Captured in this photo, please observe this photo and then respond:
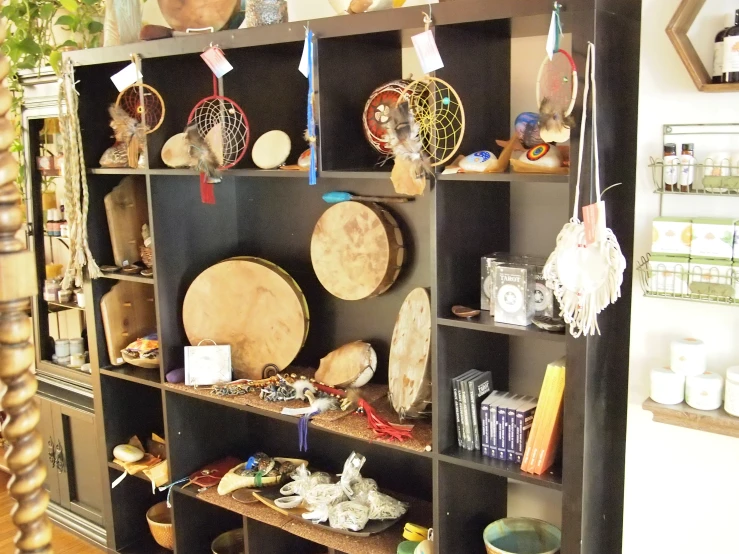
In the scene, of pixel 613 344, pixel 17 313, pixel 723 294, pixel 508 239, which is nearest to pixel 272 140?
pixel 508 239

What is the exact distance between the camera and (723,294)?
1.71 m

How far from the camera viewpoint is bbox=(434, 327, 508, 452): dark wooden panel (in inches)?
78.5

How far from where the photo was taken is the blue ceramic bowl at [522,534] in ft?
7.09

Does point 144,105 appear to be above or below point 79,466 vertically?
above

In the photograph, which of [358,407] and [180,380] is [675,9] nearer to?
[358,407]

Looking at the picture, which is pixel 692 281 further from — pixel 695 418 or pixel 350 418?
pixel 350 418

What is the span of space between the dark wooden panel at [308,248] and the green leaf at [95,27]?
0.82m

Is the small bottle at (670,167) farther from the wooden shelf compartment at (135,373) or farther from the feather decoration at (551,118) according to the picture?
the wooden shelf compartment at (135,373)

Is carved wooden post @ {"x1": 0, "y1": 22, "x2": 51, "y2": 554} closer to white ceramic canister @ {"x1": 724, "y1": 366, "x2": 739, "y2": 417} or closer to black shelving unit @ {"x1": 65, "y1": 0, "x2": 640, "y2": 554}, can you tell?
black shelving unit @ {"x1": 65, "y1": 0, "x2": 640, "y2": 554}

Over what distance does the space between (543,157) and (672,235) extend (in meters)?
0.34

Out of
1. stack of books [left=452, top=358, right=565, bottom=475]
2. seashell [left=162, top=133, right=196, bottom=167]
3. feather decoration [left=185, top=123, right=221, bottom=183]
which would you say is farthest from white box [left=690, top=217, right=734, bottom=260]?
seashell [left=162, top=133, right=196, bottom=167]

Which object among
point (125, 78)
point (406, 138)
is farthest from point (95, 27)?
point (406, 138)

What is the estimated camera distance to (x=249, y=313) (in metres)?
2.63

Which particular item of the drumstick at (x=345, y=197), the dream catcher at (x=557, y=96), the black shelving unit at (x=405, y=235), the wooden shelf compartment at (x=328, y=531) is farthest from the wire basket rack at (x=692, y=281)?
the wooden shelf compartment at (x=328, y=531)
